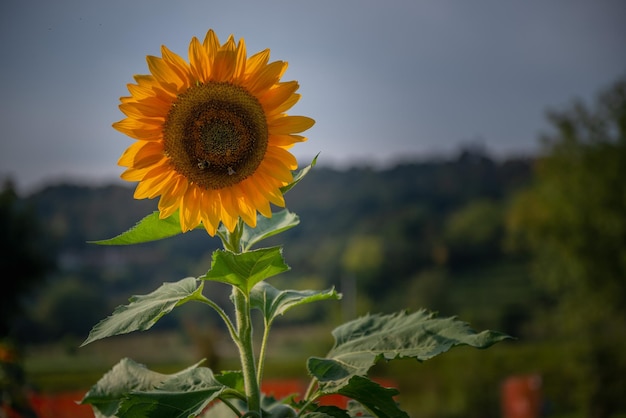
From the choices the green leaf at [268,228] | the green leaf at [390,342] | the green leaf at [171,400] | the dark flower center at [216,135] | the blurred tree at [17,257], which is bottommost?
the blurred tree at [17,257]

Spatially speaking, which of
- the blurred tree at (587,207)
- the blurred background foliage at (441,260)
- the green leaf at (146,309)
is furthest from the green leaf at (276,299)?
the blurred tree at (587,207)

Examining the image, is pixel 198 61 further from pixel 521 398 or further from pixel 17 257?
pixel 17 257

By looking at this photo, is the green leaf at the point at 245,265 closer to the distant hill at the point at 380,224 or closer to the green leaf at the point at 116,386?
the green leaf at the point at 116,386

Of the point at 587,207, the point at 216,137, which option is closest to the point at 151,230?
the point at 216,137

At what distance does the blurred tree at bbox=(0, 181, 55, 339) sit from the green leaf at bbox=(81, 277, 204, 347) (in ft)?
90.7

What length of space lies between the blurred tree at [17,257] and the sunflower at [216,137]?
91.1 ft

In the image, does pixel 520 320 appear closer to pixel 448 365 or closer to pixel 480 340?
pixel 448 365

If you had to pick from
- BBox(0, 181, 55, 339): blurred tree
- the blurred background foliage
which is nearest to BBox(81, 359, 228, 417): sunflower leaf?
the blurred background foliage

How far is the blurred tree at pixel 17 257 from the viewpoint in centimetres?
2802

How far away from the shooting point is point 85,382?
26.0m

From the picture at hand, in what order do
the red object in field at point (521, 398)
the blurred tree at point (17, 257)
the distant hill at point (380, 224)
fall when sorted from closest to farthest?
the red object in field at point (521, 398) < the blurred tree at point (17, 257) < the distant hill at point (380, 224)

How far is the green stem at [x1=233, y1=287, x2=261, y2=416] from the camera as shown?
1.67 meters

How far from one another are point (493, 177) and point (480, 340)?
52.1m

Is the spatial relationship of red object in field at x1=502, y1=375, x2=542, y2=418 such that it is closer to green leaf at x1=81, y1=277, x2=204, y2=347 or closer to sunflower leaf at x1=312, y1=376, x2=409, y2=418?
sunflower leaf at x1=312, y1=376, x2=409, y2=418
